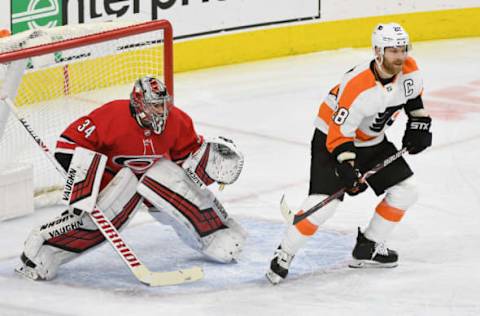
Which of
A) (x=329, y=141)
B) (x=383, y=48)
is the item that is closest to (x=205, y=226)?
(x=329, y=141)

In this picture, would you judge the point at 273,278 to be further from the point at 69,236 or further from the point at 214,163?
the point at 69,236

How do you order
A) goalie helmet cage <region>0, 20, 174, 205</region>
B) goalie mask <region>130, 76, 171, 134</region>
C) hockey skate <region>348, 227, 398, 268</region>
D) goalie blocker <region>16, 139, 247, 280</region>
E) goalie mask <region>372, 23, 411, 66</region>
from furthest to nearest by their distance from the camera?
goalie helmet cage <region>0, 20, 174, 205</region> → hockey skate <region>348, 227, 398, 268</region> → goalie blocker <region>16, 139, 247, 280</region> → goalie mask <region>130, 76, 171, 134</region> → goalie mask <region>372, 23, 411, 66</region>

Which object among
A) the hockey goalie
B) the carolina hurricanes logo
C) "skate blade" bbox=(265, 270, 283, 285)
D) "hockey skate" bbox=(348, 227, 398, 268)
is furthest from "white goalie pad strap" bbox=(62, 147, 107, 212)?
"hockey skate" bbox=(348, 227, 398, 268)

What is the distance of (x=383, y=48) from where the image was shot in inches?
178

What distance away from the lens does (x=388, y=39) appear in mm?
4516

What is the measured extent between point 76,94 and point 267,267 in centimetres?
137

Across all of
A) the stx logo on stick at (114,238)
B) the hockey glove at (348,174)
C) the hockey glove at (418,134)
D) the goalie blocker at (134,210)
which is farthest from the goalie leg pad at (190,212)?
the hockey glove at (418,134)

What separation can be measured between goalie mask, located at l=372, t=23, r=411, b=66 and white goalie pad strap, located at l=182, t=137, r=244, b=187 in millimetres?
631

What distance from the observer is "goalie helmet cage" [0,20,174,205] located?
5266 millimetres

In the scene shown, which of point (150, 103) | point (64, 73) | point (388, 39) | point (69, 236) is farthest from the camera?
point (64, 73)

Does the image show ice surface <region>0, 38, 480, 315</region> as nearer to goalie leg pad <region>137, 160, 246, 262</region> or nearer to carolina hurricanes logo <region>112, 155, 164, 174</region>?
goalie leg pad <region>137, 160, 246, 262</region>

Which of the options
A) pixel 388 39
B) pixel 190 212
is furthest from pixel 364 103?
pixel 190 212

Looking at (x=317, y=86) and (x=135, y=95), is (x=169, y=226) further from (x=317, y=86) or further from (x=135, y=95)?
(x=317, y=86)

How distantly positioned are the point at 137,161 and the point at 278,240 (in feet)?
2.37
